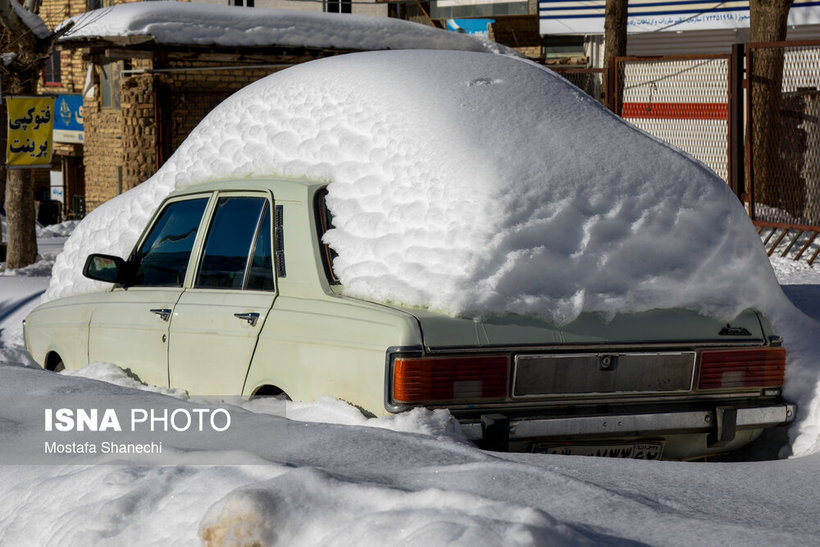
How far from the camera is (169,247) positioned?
5.59 metres

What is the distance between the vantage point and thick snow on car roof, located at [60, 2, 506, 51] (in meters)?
16.7

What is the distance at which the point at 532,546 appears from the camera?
8.53 feet

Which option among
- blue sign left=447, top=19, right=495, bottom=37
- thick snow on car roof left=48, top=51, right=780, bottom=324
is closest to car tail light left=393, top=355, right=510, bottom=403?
thick snow on car roof left=48, top=51, right=780, bottom=324

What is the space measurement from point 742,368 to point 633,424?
574mm

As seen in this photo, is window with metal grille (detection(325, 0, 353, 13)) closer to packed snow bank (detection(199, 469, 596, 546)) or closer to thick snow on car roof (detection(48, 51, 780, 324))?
thick snow on car roof (detection(48, 51, 780, 324))

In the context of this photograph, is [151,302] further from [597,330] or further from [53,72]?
[53,72]

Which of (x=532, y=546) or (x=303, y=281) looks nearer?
(x=532, y=546)

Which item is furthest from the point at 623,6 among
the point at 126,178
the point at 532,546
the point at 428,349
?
the point at 532,546

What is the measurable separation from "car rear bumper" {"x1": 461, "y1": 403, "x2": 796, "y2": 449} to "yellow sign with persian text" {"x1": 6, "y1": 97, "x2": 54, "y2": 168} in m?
12.4

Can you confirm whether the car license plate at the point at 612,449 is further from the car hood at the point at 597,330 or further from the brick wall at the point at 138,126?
the brick wall at the point at 138,126

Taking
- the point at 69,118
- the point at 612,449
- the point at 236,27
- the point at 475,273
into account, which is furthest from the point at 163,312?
the point at 69,118

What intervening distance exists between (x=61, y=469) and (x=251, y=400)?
106 cm

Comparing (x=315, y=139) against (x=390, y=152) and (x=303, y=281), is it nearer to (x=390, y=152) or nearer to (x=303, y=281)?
(x=390, y=152)

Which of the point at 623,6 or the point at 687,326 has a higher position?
the point at 623,6
